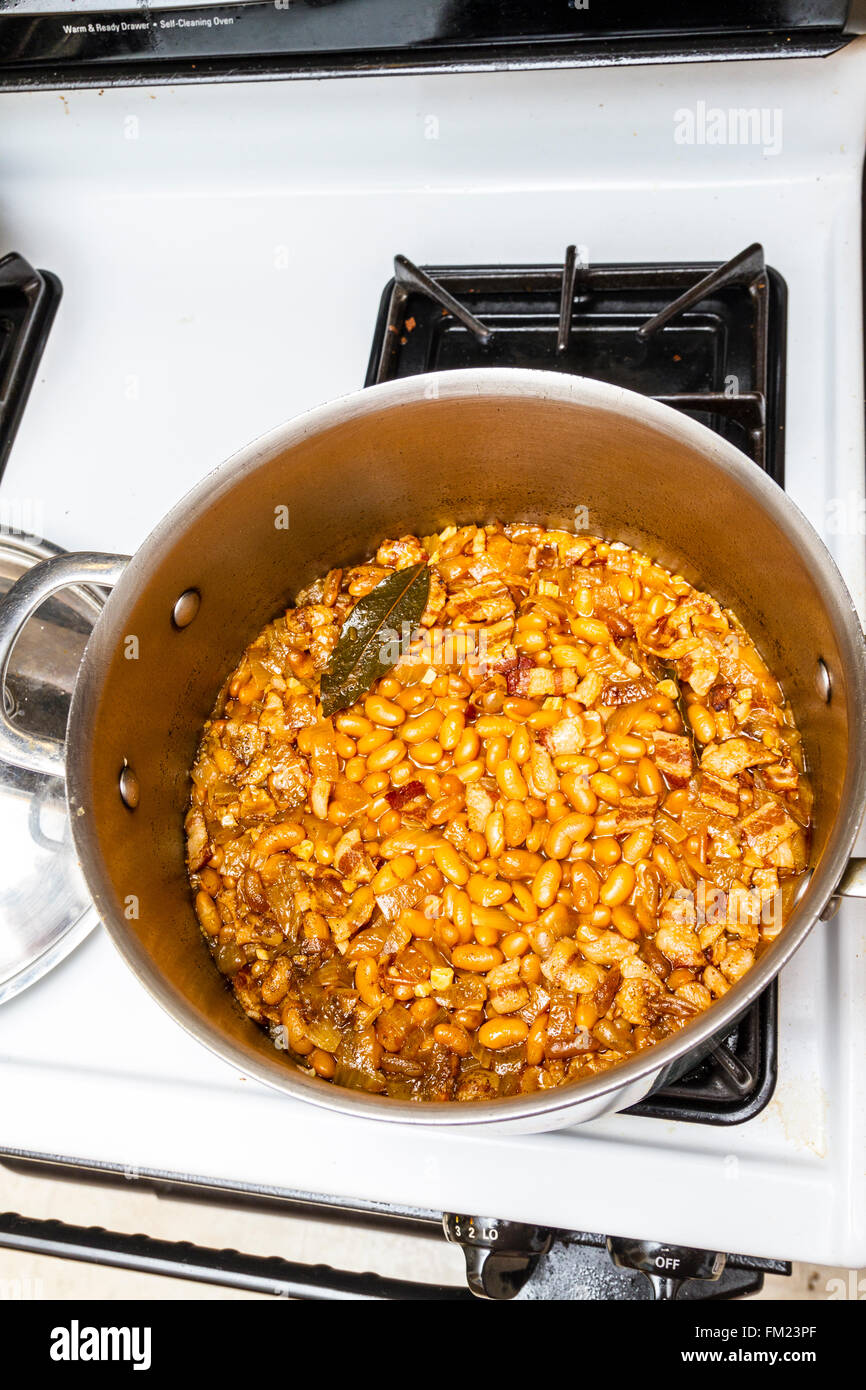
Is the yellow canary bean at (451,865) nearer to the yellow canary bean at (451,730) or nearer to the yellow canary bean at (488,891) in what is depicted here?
the yellow canary bean at (488,891)

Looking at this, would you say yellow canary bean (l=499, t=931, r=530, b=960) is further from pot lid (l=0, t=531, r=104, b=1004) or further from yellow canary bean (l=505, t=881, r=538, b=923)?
pot lid (l=0, t=531, r=104, b=1004)

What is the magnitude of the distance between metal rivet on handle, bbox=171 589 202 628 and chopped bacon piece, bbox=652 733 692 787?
1.76ft

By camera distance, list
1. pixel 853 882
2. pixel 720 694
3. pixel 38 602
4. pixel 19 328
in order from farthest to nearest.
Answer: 1. pixel 19 328
2. pixel 720 694
3. pixel 38 602
4. pixel 853 882

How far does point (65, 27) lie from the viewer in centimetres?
125

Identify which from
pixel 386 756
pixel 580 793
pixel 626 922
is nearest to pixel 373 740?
pixel 386 756

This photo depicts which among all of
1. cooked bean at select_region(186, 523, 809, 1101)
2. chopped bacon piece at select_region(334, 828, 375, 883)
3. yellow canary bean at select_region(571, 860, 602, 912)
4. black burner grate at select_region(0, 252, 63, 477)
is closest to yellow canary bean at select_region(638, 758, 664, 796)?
cooked bean at select_region(186, 523, 809, 1101)

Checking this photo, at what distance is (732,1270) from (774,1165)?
0.45m

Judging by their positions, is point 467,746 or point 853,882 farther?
point 467,746

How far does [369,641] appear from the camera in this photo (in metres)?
1.16

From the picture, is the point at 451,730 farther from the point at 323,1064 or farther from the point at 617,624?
the point at 323,1064

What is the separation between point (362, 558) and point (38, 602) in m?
0.45

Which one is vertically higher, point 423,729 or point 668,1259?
point 423,729

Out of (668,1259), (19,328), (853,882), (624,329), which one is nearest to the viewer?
(853,882)

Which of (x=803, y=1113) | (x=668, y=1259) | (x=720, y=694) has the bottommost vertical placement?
(x=668, y=1259)
